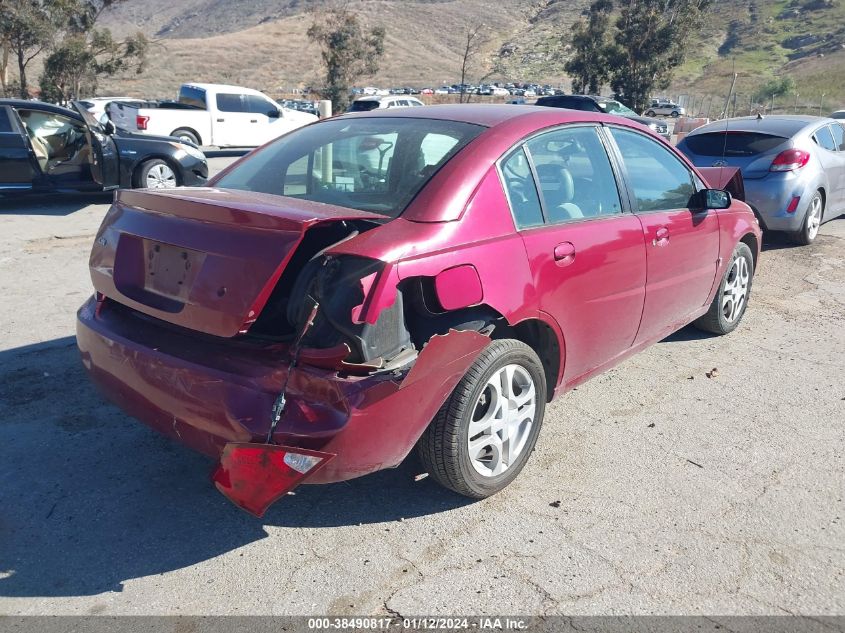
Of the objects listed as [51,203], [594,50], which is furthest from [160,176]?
[594,50]

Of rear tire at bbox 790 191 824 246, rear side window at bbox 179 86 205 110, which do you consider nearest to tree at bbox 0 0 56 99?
rear side window at bbox 179 86 205 110

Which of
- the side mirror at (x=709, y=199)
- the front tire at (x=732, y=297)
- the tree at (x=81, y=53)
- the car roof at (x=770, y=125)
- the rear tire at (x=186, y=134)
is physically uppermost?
the tree at (x=81, y=53)

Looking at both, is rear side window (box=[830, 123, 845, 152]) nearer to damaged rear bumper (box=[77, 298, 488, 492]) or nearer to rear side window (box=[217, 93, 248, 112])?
damaged rear bumper (box=[77, 298, 488, 492])

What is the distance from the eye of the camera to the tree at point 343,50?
40.7 meters

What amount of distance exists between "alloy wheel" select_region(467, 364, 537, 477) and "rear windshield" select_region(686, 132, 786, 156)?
20.2 feet

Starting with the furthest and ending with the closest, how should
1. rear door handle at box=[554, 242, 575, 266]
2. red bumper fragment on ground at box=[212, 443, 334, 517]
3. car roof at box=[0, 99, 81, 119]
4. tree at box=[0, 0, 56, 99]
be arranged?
tree at box=[0, 0, 56, 99] < car roof at box=[0, 99, 81, 119] < rear door handle at box=[554, 242, 575, 266] < red bumper fragment on ground at box=[212, 443, 334, 517]

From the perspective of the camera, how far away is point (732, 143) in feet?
28.3

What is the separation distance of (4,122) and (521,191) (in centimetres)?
905

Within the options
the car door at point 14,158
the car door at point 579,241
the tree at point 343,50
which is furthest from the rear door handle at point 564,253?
the tree at point 343,50

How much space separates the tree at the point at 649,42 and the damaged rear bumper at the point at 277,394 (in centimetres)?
3799

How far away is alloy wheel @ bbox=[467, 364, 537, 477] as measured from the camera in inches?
125

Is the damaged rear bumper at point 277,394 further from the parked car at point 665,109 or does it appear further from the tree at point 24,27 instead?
the parked car at point 665,109

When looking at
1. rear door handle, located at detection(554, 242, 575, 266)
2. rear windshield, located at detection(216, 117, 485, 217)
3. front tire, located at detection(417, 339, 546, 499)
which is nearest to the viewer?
front tire, located at detection(417, 339, 546, 499)

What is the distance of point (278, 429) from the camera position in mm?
2654
